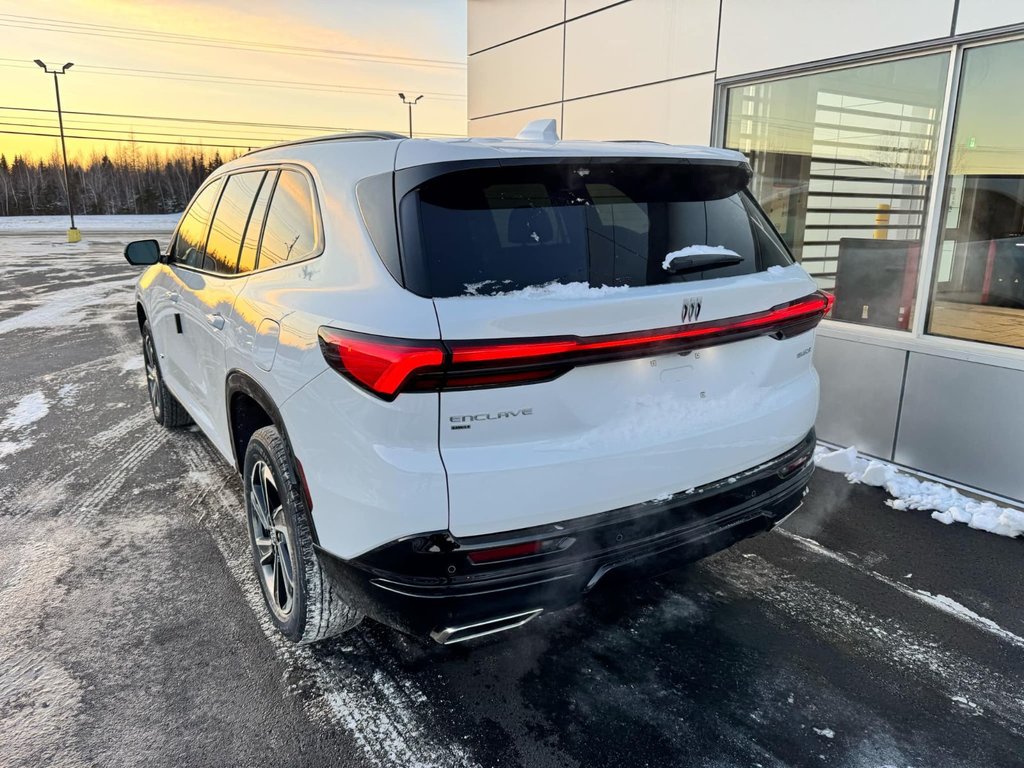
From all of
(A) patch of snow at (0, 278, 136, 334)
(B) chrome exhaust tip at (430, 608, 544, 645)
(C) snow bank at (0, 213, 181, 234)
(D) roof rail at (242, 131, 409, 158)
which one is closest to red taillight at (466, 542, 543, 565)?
(B) chrome exhaust tip at (430, 608, 544, 645)

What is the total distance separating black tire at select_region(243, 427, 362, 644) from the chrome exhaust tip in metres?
0.44

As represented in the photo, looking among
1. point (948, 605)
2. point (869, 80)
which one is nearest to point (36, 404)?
point (948, 605)

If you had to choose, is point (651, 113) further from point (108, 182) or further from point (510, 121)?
point (108, 182)

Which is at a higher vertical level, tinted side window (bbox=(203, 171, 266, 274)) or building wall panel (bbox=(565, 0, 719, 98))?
building wall panel (bbox=(565, 0, 719, 98))

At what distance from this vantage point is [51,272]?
1970cm

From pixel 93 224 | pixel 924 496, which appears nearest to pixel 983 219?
pixel 924 496

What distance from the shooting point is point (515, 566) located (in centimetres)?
207

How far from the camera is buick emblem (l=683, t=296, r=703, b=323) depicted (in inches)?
88.0

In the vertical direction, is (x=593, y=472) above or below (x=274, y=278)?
below

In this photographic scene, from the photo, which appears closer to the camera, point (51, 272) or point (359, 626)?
point (359, 626)

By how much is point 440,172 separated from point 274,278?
3.12ft

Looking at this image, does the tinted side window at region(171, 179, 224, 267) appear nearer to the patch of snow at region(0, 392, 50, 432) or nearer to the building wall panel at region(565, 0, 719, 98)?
the patch of snow at region(0, 392, 50, 432)

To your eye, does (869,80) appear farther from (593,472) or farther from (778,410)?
(593,472)

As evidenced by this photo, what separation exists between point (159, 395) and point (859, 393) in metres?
5.45
